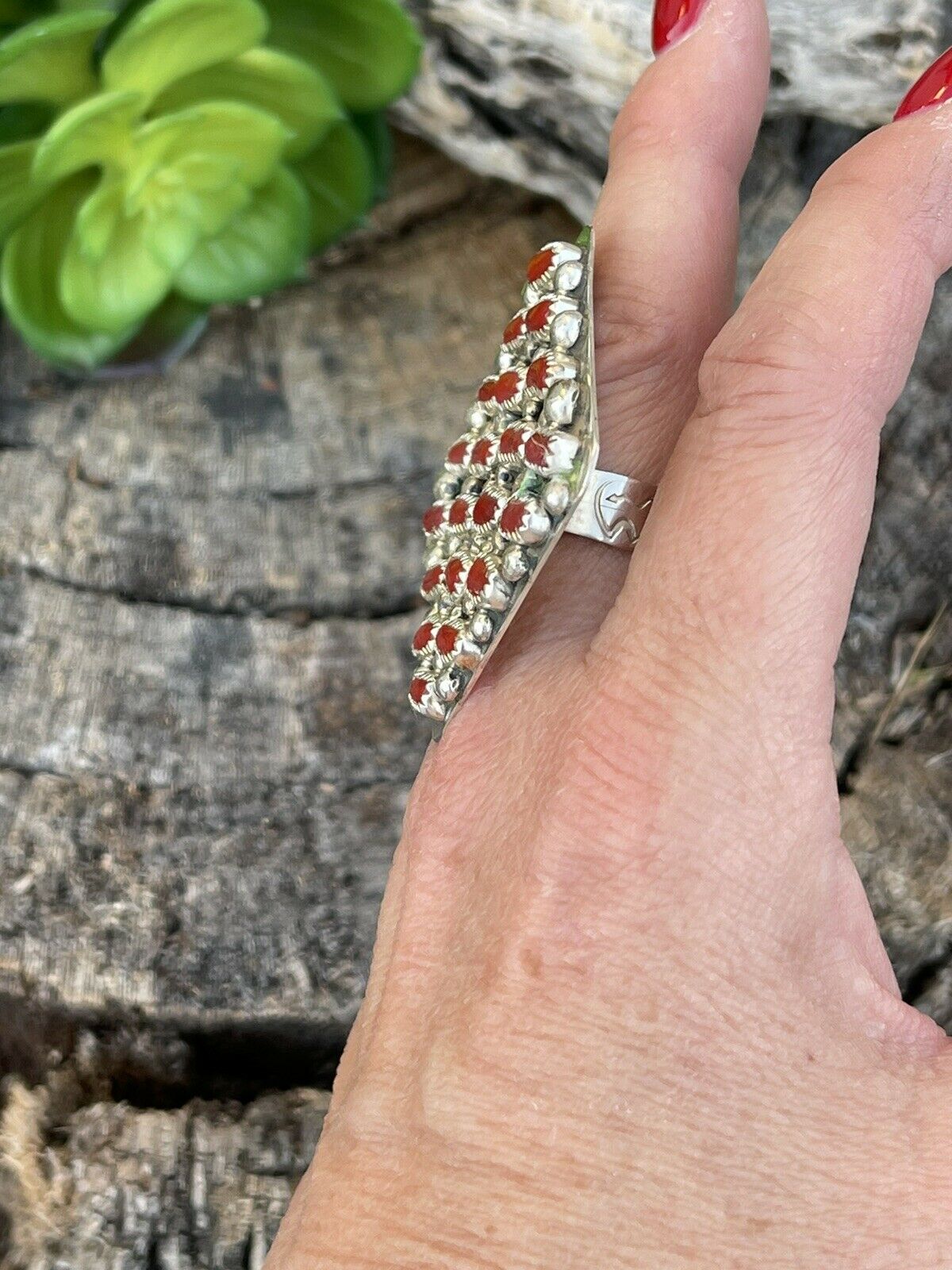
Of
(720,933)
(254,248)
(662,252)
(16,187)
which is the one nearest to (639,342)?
(662,252)

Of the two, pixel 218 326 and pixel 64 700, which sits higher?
pixel 218 326

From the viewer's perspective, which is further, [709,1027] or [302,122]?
[302,122]

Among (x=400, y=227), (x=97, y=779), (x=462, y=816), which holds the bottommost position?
(x=97, y=779)

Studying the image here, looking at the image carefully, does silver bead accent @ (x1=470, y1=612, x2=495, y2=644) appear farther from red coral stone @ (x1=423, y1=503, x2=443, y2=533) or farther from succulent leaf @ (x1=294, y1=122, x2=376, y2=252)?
succulent leaf @ (x1=294, y1=122, x2=376, y2=252)

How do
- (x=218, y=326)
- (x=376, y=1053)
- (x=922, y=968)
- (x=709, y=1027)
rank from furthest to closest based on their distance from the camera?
(x=218, y=326) → (x=922, y=968) → (x=376, y=1053) → (x=709, y=1027)

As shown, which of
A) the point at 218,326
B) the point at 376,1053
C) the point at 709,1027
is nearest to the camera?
the point at 709,1027

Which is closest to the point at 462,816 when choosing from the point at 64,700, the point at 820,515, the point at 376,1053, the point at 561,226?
the point at 376,1053

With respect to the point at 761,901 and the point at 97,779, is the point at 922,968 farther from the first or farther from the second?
the point at 97,779
